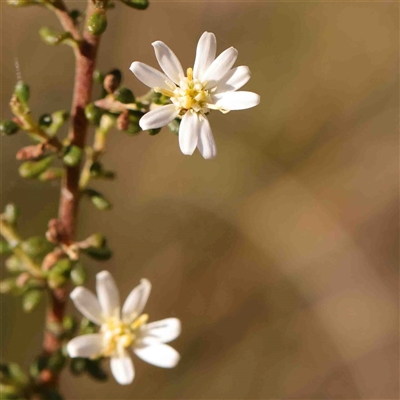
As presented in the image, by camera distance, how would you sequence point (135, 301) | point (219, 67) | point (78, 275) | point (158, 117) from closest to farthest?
point (158, 117), point (219, 67), point (78, 275), point (135, 301)

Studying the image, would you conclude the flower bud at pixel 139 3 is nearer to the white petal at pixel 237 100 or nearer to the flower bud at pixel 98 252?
the white petal at pixel 237 100

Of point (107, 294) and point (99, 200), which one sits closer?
point (99, 200)

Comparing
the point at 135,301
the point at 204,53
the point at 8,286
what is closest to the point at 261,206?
the point at 135,301

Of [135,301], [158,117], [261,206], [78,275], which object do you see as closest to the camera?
[158,117]

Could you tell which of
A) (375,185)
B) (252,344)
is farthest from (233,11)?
(252,344)

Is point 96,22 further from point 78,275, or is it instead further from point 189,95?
point 78,275

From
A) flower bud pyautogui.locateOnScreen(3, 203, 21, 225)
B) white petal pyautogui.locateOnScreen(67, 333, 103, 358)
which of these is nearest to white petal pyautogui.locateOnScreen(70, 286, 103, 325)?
white petal pyautogui.locateOnScreen(67, 333, 103, 358)
